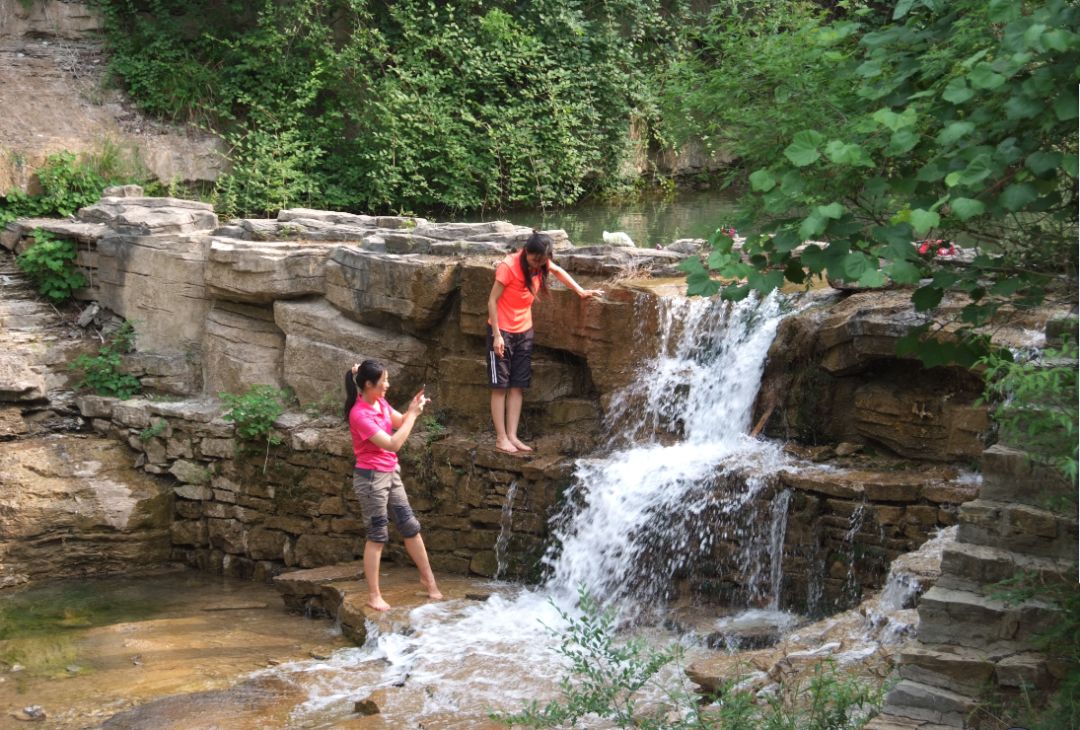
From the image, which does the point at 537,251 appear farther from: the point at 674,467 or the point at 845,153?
the point at 845,153

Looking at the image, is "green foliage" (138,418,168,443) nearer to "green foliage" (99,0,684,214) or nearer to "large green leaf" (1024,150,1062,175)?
"green foliage" (99,0,684,214)

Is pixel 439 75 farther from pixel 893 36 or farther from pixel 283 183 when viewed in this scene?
pixel 893 36

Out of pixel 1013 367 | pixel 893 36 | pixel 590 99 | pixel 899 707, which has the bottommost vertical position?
pixel 899 707

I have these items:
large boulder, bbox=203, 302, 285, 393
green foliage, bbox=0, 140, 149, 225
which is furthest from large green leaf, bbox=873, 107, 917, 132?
green foliage, bbox=0, 140, 149, 225

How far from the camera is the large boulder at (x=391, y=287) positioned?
951 centimetres

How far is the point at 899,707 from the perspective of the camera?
509 centimetres

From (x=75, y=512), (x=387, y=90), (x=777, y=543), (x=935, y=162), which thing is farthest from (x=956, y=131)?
(x=387, y=90)

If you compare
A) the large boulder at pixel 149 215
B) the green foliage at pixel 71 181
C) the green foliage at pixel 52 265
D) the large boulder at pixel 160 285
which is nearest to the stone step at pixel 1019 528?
the large boulder at pixel 160 285

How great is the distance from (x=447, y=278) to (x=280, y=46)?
7.09 meters

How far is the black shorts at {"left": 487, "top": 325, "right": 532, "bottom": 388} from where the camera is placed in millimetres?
9000

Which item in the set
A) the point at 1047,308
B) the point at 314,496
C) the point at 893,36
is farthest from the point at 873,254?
the point at 314,496

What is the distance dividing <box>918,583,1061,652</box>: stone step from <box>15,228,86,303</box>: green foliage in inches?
331

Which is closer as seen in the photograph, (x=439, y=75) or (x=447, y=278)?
(x=447, y=278)

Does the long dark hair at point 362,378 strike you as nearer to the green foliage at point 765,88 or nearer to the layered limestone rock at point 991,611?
the green foliage at point 765,88
